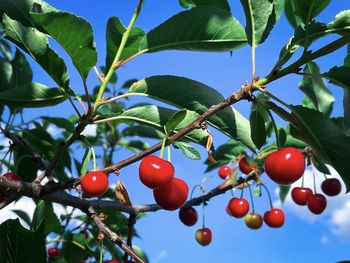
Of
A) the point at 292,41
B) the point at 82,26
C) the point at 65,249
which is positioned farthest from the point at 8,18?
the point at 65,249

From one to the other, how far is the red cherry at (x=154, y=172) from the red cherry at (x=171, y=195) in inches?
1.8

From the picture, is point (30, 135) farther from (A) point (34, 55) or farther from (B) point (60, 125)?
(A) point (34, 55)

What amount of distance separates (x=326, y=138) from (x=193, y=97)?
535 mm

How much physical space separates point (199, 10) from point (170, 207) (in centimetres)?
76

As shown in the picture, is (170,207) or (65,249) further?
(65,249)

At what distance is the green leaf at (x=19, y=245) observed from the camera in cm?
210

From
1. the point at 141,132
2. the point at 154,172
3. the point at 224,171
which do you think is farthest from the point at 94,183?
the point at 141,132

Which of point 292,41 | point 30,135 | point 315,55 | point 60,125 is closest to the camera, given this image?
point 315,55

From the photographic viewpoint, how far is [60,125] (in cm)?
347

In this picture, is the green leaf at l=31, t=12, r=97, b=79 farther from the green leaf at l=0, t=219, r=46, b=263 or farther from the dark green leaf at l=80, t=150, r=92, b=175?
the green leaf at l=0, t=219, r=46, b=263

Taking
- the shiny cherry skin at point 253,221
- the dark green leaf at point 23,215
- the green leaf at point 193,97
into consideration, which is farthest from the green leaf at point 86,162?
the dark green leaf at point 23,215

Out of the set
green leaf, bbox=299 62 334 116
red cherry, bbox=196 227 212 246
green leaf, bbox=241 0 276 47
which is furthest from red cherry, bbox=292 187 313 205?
green leaf, bbox=241 0 276 47

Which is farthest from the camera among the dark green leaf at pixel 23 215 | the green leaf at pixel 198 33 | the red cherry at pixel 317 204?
the dark green leaf at pixel 23 215

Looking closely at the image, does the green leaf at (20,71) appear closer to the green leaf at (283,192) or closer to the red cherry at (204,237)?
the red cherry at (204,237)
